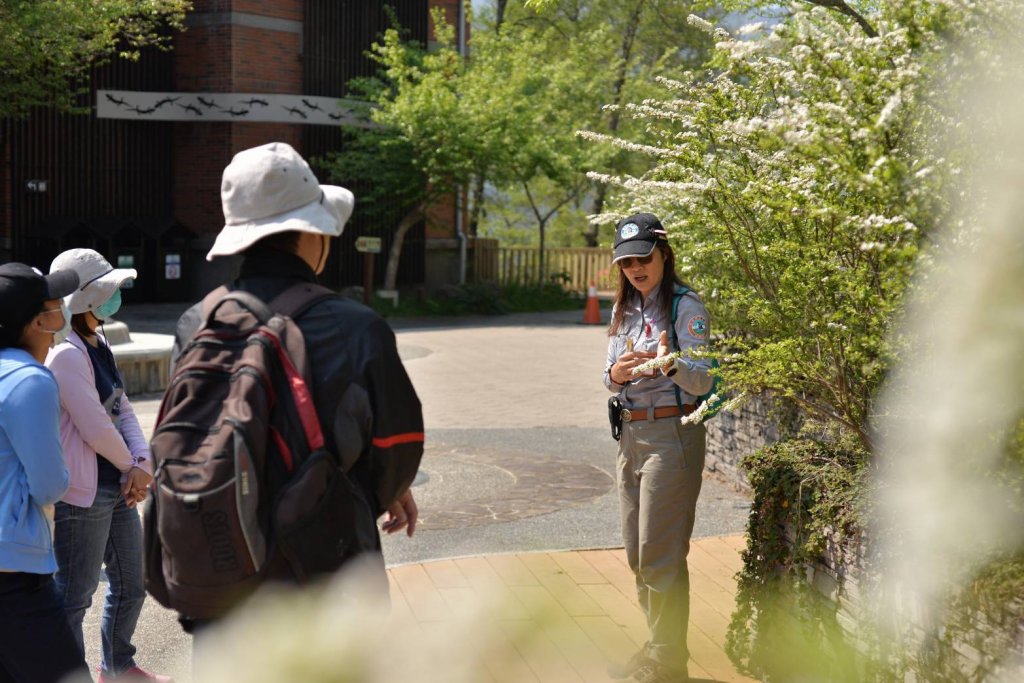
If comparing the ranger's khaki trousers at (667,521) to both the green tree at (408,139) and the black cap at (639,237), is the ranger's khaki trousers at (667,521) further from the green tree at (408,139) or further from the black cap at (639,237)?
the green tree at (408,139)

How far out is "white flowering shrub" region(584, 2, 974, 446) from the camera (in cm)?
312

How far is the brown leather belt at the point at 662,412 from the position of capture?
489 centimetres

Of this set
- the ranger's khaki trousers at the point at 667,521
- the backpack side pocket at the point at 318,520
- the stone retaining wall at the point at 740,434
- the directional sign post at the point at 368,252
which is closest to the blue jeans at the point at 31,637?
the backpack side pocket at the point at 318,520

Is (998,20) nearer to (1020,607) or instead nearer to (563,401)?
(1020,607)

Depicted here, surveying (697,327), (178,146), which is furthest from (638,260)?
(178,146)

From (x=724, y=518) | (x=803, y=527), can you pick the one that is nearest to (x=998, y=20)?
(x=803, y=527)

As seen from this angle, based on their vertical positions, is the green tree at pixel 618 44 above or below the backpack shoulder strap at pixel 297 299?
above

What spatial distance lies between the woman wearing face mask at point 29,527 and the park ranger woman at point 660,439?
216 centimetres

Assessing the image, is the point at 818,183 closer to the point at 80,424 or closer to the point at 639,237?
the point at 639,237

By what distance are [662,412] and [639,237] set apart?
693 mm

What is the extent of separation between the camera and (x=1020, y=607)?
3336 millimetres

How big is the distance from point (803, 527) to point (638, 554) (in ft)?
2.41

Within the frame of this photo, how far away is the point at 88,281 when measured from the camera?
4742mm

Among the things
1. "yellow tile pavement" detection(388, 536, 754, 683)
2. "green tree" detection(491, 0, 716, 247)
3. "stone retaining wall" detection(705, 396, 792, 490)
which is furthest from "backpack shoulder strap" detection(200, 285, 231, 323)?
"green tree" detection(491, 0, 716, 247)
